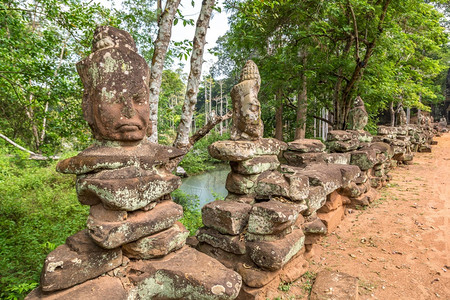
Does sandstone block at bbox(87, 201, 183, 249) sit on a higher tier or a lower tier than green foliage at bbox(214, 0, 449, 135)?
lower

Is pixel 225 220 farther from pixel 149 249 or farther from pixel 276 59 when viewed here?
pixel 276 59

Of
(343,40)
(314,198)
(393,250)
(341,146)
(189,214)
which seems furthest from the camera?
(343,40)

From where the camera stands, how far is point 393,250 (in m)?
3.54

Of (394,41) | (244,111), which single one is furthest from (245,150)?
(394,41)

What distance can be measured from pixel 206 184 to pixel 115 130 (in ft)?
39.9

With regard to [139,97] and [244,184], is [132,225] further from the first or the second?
[244,184]

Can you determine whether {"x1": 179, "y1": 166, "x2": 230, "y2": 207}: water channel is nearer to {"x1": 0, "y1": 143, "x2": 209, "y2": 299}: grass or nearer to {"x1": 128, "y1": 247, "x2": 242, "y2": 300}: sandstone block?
{"x1": 0, "y1": 143, "x2": 209, "y2": 299}: grass

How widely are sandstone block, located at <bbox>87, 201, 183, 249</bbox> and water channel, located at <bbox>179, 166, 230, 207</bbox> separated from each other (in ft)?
29.8

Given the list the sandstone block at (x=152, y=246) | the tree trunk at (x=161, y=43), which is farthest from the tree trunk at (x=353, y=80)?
the sandstone block at (x=152, y=246)

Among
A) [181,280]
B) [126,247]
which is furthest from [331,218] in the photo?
[126,247]

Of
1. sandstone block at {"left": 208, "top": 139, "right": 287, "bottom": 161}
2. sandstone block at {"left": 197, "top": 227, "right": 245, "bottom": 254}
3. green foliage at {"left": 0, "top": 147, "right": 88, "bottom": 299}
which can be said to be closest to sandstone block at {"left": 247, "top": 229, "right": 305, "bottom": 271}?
sandstone block at {"left": 197, "top": 227, "right": 245, "bottom": 254}

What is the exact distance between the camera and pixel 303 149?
4383 mm

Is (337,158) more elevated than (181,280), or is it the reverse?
(337,158)

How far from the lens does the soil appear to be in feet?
9.00
